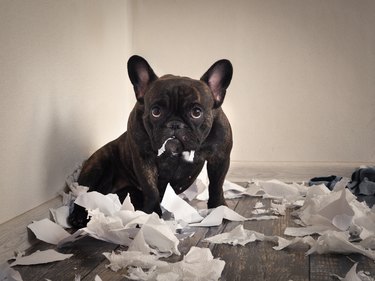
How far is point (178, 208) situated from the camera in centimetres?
211

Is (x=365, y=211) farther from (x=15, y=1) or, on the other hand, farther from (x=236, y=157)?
(x=15, y=1)

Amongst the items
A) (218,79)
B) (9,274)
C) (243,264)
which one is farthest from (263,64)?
(9,274)

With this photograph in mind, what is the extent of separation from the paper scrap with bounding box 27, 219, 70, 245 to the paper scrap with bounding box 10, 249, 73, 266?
149mm

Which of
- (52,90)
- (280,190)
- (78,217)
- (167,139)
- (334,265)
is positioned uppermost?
(52,90)

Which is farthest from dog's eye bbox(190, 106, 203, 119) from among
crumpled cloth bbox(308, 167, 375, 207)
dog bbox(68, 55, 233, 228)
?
crumpled cloth bbox(308, 167, 375, 207)

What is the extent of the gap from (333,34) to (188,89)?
124 cm

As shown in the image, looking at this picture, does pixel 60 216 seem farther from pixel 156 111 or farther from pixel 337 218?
pixel 337 218

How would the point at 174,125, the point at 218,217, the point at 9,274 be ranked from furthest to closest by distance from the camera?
the point at 218,217
the point at 174,125
the point at 9,274

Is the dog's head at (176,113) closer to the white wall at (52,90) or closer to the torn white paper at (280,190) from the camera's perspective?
the white wall at (52,90)

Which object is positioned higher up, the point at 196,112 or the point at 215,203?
the point at 196,112

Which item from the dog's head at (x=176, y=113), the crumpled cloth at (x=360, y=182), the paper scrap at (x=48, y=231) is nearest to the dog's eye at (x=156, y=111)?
the dog's head at (x=176, y=113)

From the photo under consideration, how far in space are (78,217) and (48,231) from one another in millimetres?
177

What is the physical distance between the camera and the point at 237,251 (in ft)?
5.59

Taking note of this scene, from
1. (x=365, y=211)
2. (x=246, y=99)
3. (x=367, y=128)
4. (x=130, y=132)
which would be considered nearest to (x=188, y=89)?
(x=130, y=132)
